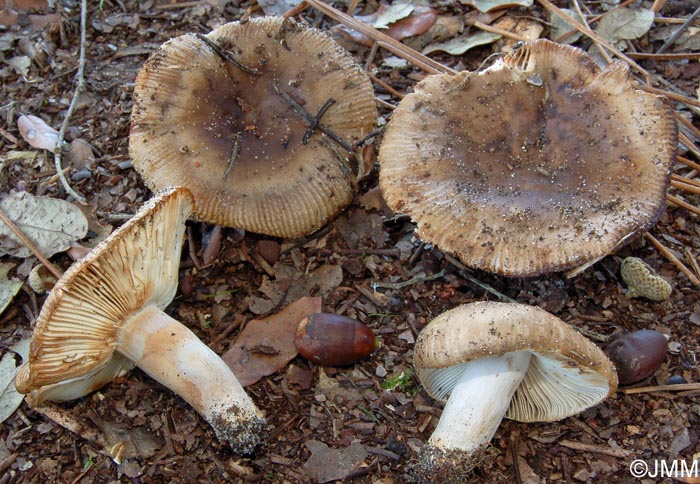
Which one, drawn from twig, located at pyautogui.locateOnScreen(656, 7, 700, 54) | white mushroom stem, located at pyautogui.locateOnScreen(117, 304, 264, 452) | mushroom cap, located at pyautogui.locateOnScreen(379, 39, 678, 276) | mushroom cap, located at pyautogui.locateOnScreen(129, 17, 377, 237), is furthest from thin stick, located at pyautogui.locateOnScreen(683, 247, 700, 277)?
white mushroom stem, located at pyautogui.locateOnScreen(117, 304, 264, 452)

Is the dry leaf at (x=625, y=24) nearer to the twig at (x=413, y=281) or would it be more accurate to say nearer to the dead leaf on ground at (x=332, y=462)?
the twig at (x=413, y=281)

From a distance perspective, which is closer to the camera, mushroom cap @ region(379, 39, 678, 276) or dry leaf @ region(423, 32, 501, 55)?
mushroom cap @ region(379, 39, 678, 276)

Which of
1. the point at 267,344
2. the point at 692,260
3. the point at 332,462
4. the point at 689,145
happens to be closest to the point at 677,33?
the point at 689,145

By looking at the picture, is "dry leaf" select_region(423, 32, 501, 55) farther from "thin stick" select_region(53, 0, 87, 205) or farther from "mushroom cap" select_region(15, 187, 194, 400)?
"thin stick" select_region(53, 0, 87, 205)

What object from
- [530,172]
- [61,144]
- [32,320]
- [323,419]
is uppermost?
[530,172]

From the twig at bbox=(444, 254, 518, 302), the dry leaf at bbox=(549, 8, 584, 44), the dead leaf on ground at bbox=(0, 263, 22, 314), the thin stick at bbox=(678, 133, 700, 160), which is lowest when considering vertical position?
the twig at bbox=(444, 254, 518, 302)

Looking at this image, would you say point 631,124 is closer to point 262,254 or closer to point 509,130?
point 509,130

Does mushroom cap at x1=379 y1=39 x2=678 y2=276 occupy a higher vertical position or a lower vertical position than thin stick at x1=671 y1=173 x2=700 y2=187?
higher

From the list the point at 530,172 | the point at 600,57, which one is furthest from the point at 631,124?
the point at 600,57
